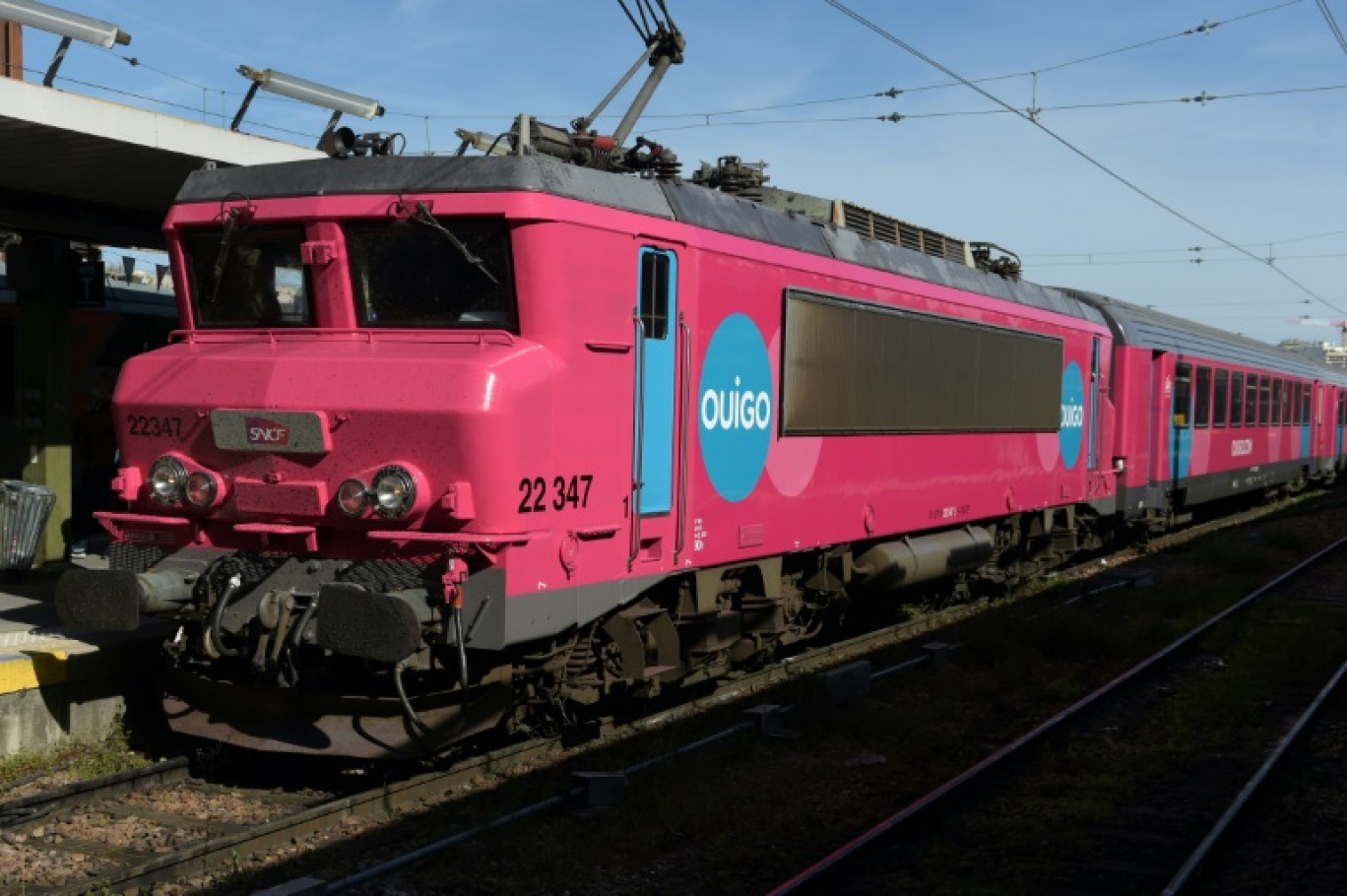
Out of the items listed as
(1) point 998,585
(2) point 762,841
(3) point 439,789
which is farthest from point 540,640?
(1) point 998,585

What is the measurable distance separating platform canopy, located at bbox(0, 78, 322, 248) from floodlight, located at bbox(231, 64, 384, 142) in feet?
1.52

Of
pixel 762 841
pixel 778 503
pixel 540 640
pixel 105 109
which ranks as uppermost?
pixel 105 109

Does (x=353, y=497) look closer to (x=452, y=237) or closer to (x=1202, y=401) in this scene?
(x=452, y=237)

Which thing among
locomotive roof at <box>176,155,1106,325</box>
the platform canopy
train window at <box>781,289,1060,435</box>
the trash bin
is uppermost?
the platform canopy

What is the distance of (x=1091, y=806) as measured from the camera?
292 inches

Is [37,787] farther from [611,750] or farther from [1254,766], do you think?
[1254,766]

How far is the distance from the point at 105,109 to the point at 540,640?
5.62 m

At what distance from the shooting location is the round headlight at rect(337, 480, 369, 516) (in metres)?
6.93

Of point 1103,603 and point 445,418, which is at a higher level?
point 445,418

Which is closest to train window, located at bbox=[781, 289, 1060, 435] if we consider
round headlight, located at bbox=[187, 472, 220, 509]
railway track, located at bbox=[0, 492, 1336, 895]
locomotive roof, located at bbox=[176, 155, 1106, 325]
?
locomotive roof, located at bbox=[176, 155, 1106, 325]

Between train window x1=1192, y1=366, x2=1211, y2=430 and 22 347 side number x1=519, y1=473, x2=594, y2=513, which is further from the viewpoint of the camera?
train window x1=1192, y1=366, x2=1211, y2=430

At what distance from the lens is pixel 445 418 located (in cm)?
679

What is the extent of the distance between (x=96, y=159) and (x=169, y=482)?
4.59 m

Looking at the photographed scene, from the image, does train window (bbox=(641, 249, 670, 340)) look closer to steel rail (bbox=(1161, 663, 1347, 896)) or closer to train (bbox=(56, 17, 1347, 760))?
train (bbox=(56, 17, 1347, 760))
